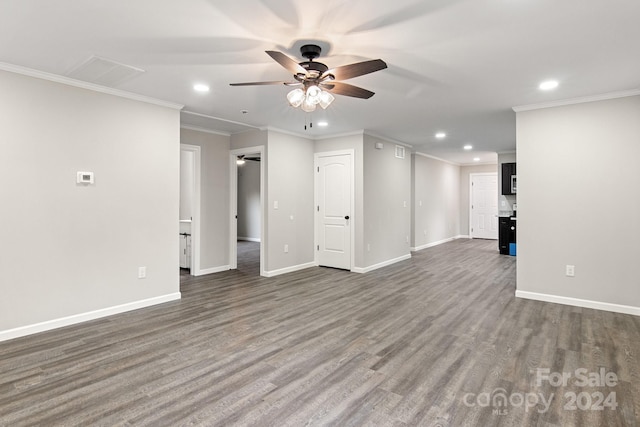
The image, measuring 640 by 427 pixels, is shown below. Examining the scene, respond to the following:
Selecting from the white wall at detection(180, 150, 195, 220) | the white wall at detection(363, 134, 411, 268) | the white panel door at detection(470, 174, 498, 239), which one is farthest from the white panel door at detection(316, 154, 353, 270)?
the white panel door at detection(470, 174, 498, 239)

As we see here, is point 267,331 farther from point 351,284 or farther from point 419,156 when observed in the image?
point 419,156

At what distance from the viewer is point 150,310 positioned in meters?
3.96

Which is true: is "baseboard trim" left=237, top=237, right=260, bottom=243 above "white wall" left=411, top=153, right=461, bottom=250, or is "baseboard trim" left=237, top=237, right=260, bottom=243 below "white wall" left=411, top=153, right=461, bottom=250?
below

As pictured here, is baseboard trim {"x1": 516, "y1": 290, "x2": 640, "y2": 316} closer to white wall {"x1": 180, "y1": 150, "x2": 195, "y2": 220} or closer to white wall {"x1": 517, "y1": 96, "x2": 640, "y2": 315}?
white wall {"x1": 517, "y1": 96, "x2": 640, "y2": 315}

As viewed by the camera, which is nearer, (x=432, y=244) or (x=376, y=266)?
(x=376, y=266)

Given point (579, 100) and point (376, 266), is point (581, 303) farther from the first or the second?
point (376, 266)

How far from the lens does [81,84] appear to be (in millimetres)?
3521

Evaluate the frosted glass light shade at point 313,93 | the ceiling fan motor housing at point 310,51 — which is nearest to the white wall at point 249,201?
the frosted glass light shade at point 313,93

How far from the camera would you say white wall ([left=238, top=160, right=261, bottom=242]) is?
433 inches

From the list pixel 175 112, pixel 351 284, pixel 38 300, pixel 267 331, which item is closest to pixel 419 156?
pixel 351 284

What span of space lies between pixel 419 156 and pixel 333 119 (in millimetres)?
4462

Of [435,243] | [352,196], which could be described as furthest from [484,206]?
[352,196]

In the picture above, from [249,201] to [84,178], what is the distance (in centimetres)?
767

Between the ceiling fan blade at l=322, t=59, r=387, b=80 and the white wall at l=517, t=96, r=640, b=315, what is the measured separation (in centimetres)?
297
